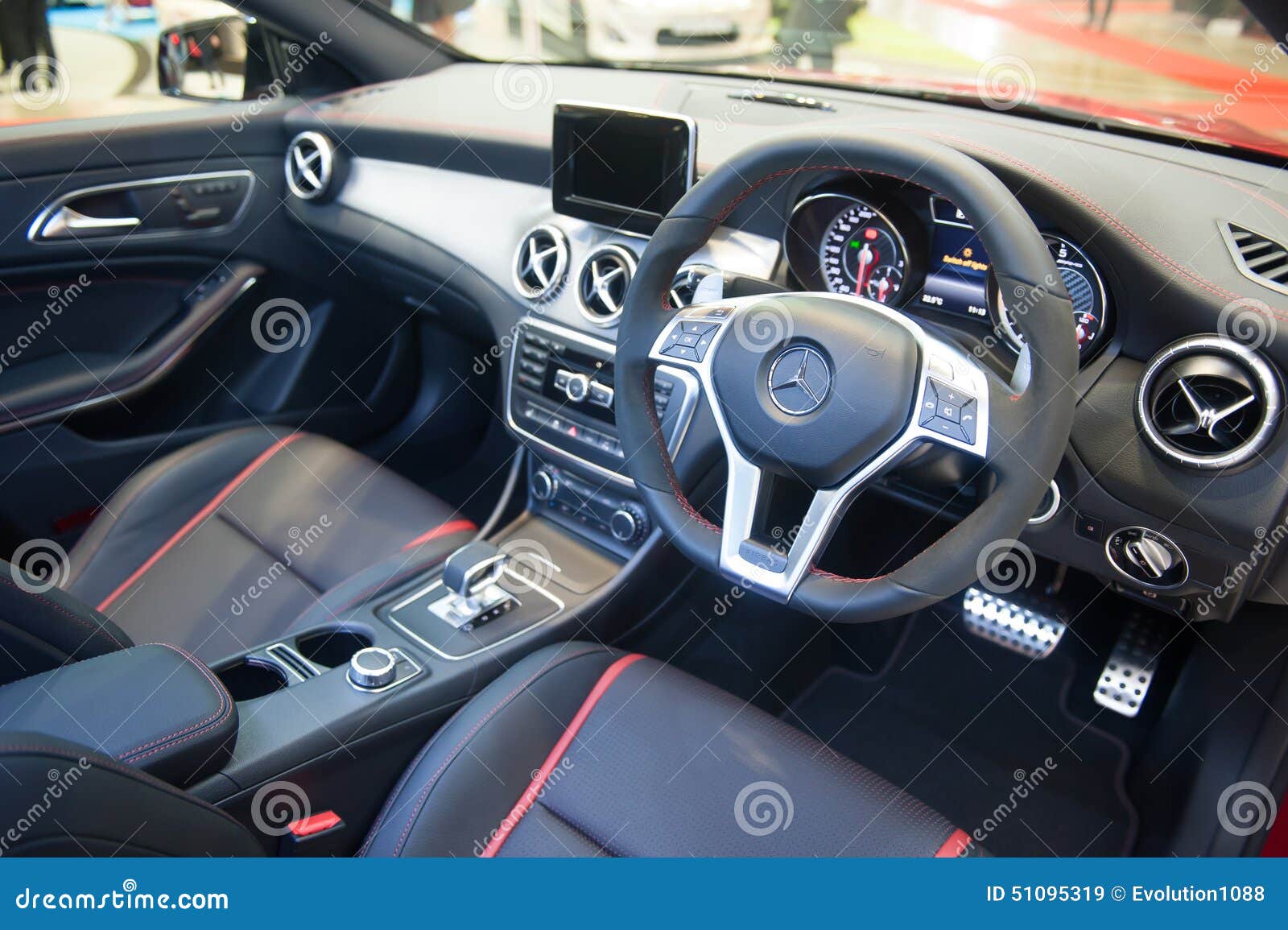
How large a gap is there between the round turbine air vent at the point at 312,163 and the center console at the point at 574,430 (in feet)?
2.21

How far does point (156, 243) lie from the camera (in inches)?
77.1

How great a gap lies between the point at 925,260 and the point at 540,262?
2.23 ft

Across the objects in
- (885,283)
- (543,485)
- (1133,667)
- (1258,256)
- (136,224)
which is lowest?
(1133,667)

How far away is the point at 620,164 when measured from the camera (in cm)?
153

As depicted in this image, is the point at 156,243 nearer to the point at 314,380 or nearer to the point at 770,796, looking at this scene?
the point at 314,380

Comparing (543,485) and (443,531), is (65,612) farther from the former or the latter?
(543,485)

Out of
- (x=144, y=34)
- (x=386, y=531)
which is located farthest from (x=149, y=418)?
(x=144, y=34)

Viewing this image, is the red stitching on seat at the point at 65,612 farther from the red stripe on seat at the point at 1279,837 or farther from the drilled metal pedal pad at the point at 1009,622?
the red stripe on seat at the point at 1279,837

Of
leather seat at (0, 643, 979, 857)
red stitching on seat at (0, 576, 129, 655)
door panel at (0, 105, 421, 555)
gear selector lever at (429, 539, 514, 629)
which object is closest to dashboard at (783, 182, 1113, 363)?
leather seat at (0, 643, 979, 857)

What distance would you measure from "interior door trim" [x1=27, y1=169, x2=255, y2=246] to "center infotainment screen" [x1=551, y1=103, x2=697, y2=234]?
81 cm

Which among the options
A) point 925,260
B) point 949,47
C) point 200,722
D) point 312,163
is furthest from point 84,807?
point 949,47

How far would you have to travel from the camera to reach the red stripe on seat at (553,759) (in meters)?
1.15

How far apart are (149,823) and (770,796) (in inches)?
26.0

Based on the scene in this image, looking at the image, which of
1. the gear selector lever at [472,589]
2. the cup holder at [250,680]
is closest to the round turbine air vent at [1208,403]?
the gear selector lever at [472,589]
